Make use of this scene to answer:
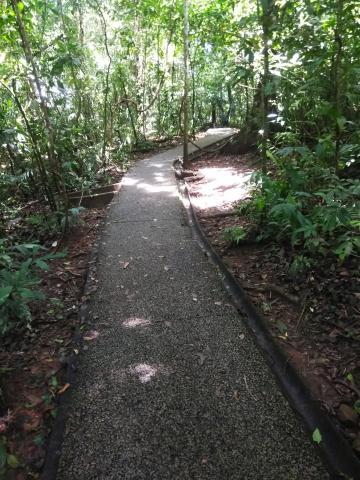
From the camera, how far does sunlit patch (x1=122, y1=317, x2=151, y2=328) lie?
9.92 feet

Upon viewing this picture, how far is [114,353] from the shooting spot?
8.91ft

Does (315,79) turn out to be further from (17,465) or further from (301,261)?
(17,465)

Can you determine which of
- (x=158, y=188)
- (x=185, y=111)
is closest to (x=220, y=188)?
(x=158, y=188)

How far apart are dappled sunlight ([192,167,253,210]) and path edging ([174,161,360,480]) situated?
94.8 inches

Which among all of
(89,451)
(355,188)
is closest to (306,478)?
(89,451)

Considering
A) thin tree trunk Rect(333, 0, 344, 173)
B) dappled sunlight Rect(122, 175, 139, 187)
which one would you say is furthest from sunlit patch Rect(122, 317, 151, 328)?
dappled sunlight Rect(122, 175, 139, 187)

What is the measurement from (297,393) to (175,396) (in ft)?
2.78

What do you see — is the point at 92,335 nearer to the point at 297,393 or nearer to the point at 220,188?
the point at 297,393

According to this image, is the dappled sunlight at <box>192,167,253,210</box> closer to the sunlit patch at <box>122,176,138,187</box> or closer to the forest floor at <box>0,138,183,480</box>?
the sunlit patch at <box>122,176,138,187</box>

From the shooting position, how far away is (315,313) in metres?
2.81

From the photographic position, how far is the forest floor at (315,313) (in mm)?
2152

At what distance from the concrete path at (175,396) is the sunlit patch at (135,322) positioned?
12mm

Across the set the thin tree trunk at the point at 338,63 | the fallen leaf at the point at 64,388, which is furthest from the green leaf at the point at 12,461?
the thin tree trunk at the point at 338,63

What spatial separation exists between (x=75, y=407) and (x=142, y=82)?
13.5 metres
